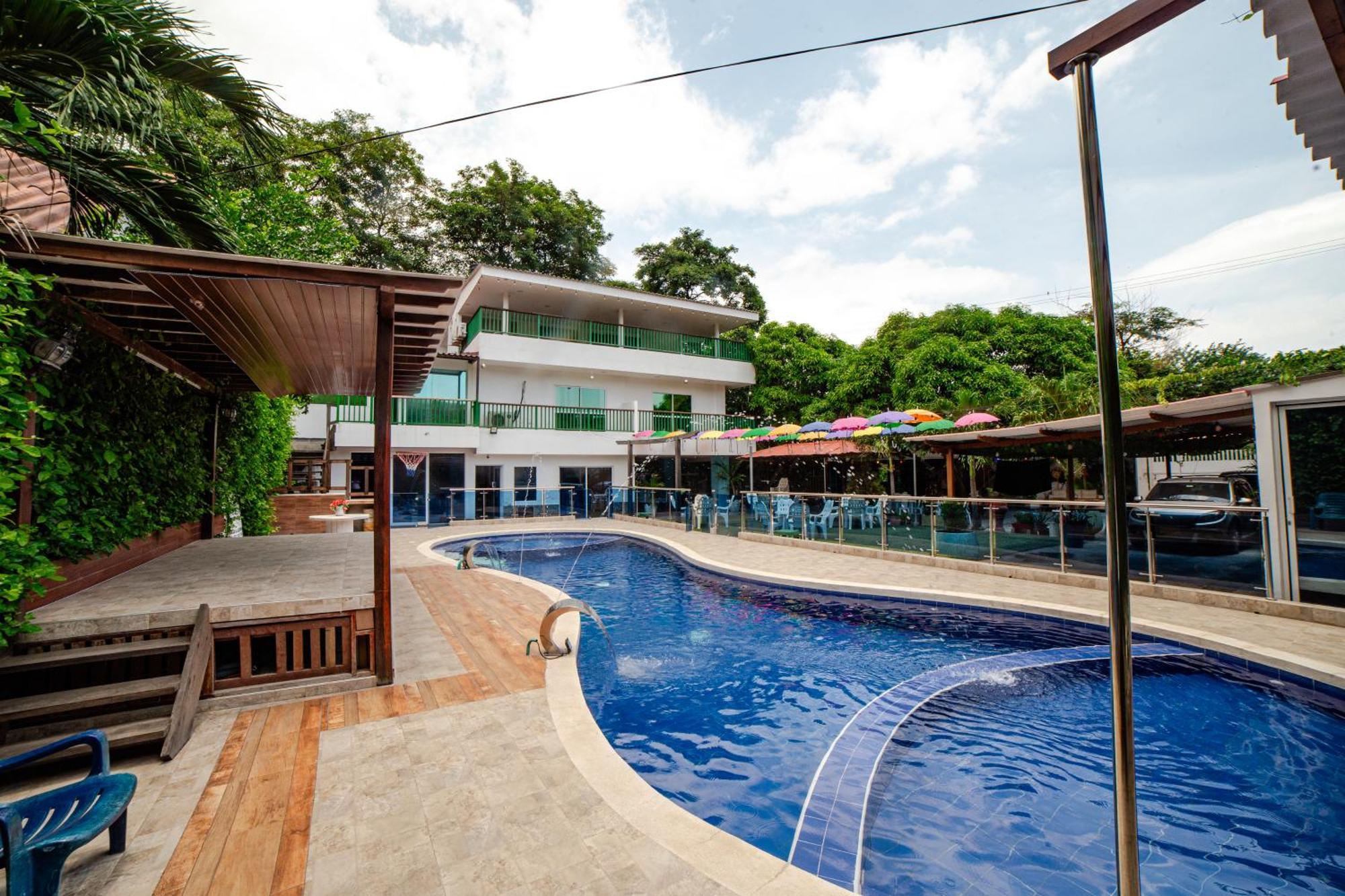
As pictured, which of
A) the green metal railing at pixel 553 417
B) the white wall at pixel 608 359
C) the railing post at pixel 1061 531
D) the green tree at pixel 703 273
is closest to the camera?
the railing post at pixel 1061 531

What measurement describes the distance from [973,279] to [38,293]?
110ft

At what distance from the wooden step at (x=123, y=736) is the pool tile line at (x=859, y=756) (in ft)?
12.4

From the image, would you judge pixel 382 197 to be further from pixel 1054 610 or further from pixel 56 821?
pixel 1054 610

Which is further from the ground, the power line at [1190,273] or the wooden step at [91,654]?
the power line at [1190,273]

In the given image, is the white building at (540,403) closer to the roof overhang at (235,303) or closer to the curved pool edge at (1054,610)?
the curved pool edge at (1054,610)

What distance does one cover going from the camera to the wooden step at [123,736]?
3008 millimetres

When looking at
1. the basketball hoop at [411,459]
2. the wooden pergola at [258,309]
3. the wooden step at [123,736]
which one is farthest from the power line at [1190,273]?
the wooden step at [123,736]

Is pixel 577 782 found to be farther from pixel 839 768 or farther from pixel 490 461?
pixel 490 461

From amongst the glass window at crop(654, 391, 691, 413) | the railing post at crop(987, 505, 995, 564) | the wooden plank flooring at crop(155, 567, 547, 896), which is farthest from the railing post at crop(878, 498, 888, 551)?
the glass window at crop(654, 391, 691, 413)

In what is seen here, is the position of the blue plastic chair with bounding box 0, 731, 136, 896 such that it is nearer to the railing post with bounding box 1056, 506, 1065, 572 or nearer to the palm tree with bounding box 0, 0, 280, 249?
the palm tree with bounding box 0, 0, 280, 249

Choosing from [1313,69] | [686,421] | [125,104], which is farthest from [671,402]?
[1313,69]

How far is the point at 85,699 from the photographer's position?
3.23 metres

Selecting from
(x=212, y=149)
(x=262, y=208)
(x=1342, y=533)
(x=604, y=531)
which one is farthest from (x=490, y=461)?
(x=1342, y=533)

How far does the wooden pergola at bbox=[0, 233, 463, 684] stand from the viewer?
3.46 meters
